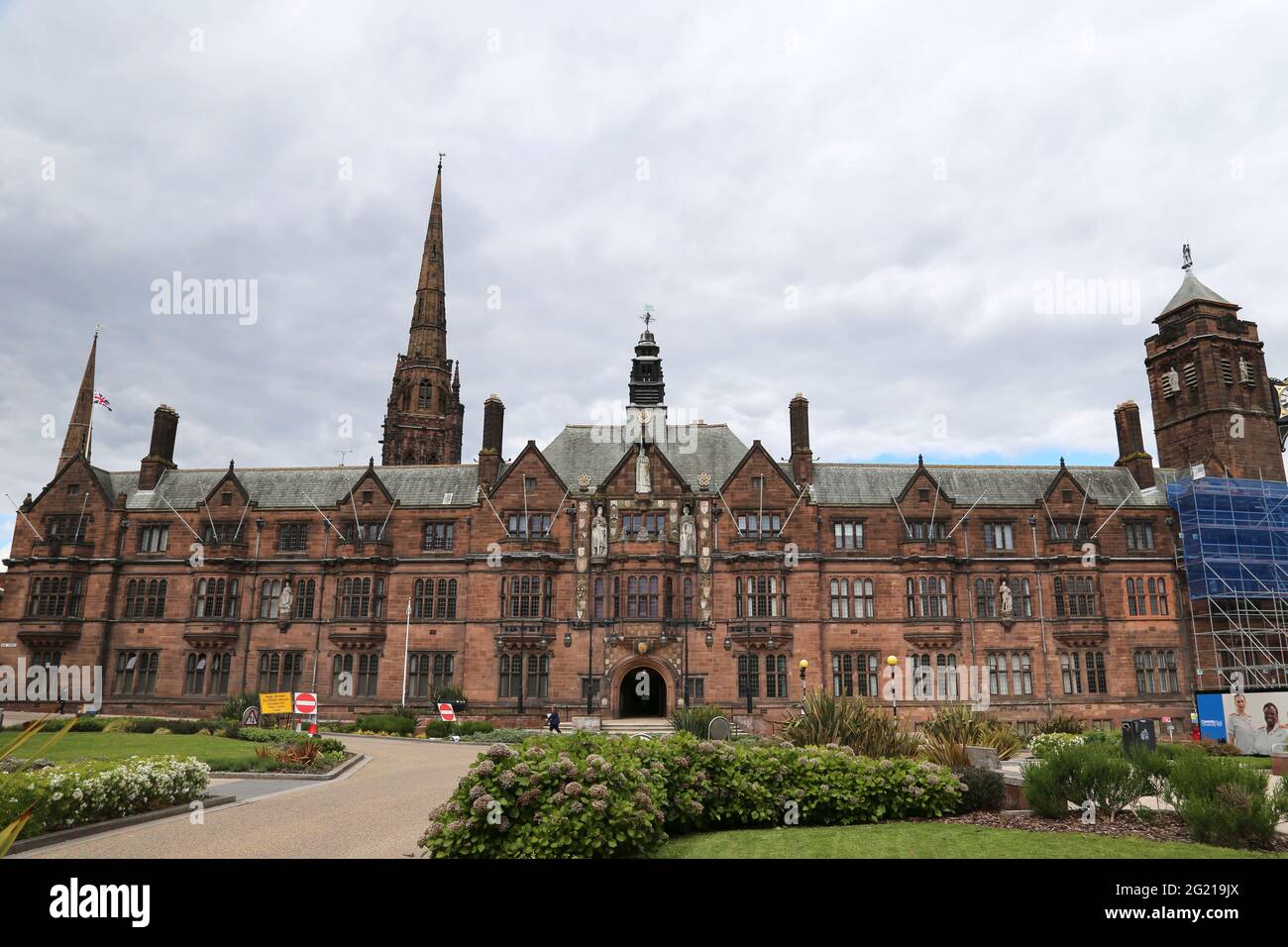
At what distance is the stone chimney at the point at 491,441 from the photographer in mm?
49844

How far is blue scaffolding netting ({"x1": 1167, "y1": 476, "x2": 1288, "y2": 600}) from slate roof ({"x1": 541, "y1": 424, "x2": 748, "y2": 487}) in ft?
86.4

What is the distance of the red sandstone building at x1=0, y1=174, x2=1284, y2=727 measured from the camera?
151ft

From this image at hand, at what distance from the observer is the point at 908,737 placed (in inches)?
768

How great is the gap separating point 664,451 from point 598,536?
807 centimetres

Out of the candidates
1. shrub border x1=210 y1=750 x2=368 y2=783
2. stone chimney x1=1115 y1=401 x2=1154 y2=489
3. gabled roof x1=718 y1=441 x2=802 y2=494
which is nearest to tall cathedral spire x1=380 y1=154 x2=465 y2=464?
gabled roof x1=718 y1=441 x2=802 y2=494

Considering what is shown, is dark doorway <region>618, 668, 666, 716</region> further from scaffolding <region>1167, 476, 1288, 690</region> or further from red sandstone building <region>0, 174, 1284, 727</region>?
scaffolding <region>1167, 476, 1288, 690</region>

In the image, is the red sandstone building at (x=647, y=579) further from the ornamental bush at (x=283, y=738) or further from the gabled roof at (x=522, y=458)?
the ornamental bush at (x=283, y=738)

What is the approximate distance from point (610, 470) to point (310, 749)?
27243 millimetres

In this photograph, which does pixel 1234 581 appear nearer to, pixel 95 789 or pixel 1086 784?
pixel 1086 784

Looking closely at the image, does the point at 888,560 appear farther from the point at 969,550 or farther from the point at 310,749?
the point at 310,749

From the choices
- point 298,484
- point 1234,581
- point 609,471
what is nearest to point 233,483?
point 298,484

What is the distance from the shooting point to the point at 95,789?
1569cm

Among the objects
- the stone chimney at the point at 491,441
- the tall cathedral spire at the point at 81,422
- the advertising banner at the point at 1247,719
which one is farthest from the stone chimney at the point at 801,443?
the tall cathedral spire at the point at 81,422
